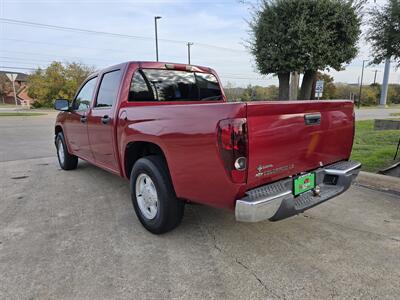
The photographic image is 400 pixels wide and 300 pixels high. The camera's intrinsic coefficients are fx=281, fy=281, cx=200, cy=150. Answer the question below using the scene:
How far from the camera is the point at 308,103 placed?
261 cm

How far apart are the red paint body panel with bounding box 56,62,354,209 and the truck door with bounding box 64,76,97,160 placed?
151cm

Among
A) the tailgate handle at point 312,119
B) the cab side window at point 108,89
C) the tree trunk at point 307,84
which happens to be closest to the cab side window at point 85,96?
the cab side window at point 108,89

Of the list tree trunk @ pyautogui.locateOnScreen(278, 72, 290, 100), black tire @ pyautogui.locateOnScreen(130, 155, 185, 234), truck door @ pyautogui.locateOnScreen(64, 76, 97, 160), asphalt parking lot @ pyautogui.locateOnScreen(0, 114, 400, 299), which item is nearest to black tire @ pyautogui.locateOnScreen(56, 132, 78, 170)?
truck door @ pyautogui.locateOnScreen(64, 76, 97, 160)

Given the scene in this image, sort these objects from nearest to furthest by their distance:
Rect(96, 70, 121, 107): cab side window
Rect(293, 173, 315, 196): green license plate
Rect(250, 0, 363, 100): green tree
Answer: Rect(293, 173, 315, 196): green license plate, Rect(96, 70, 121, 107): cab side window, Rect(250, 0, 363, 100): green tree

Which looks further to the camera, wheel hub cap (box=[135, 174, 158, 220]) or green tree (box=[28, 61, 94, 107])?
green tree (box=[28, 61, 94, 107])

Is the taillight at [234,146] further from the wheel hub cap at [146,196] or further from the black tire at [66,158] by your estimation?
the black tire at [66,158]

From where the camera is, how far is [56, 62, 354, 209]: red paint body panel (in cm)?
222

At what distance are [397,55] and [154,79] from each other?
524 centimetres

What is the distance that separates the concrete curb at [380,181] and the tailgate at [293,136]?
2022 millimetres

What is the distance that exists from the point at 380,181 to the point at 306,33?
4.14m

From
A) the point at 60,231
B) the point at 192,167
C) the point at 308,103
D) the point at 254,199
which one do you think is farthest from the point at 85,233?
the point at 308,103

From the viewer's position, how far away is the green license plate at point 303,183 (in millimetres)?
2578

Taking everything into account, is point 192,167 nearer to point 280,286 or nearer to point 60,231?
point 280,286

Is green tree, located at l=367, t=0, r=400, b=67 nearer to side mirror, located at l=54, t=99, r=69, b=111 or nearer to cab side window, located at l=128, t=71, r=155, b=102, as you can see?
cab side window, located at l=128, t=71, r=155, b=102
